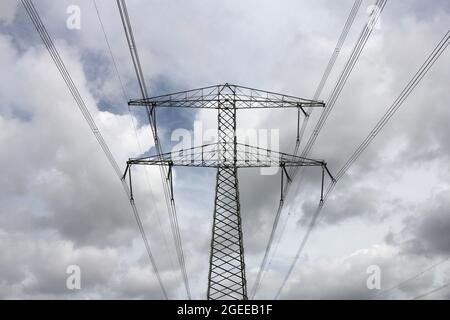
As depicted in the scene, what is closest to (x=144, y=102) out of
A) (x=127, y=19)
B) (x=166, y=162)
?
(x=166, y=162)

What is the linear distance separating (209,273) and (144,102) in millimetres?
12782

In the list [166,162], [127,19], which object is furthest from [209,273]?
[127,19]
